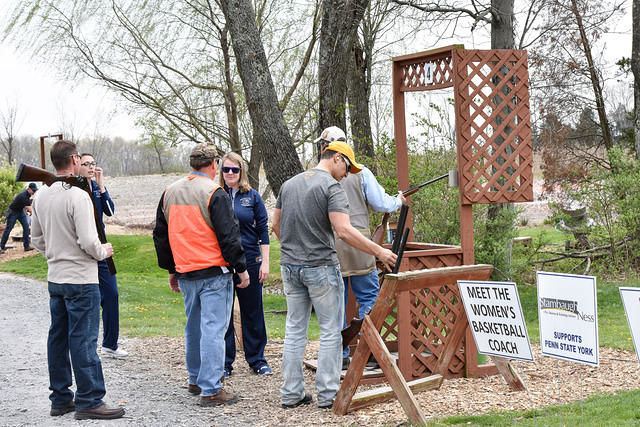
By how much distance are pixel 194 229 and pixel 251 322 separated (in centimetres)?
148

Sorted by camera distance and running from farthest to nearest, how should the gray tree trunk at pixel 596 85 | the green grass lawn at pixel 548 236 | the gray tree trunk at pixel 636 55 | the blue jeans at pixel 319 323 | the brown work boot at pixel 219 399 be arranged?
the gray tree trunk at pixel 596 85 < the gray tree trunk at pixel 636 55 < the green grass lawn at pixel 548 236 < the brown work boot at pixel 219 399 < the blue jeans at pixel 319 323

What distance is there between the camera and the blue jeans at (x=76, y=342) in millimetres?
5055

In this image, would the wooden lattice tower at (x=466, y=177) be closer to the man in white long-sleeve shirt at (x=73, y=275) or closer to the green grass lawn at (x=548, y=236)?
the man in white long-sleeve shirt at (x=73, y=275)

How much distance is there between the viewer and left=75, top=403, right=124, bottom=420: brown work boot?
16.9 ft

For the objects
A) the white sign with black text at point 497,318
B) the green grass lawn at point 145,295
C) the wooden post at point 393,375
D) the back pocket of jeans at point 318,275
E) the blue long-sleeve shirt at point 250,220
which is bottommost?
the green grass lawn at point 145,295

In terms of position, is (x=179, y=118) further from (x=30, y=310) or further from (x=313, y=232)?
(x=313, y=232)

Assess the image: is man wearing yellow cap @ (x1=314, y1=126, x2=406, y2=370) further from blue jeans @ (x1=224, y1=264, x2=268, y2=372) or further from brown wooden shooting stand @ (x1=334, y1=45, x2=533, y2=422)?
blue jeans @ (x1=224, y1=264, x2=268, y2=372)

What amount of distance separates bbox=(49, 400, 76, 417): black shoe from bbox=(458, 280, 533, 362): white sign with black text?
10.1ft

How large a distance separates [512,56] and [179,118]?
10.8 m

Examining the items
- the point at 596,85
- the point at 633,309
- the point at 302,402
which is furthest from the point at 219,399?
the point at 596,85

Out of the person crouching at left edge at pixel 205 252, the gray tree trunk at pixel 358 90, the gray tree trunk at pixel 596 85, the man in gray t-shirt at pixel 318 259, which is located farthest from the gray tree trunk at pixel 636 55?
the person crouching at left edge at pixel 205 252

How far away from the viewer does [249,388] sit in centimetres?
614

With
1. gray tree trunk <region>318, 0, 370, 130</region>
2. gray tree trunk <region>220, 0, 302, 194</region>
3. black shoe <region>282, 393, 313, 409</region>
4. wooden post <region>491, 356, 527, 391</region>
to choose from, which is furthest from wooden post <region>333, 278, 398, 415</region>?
gray tree trunk <region>318, 0, 370, 130</region>

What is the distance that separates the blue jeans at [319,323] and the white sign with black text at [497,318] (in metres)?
0.96
